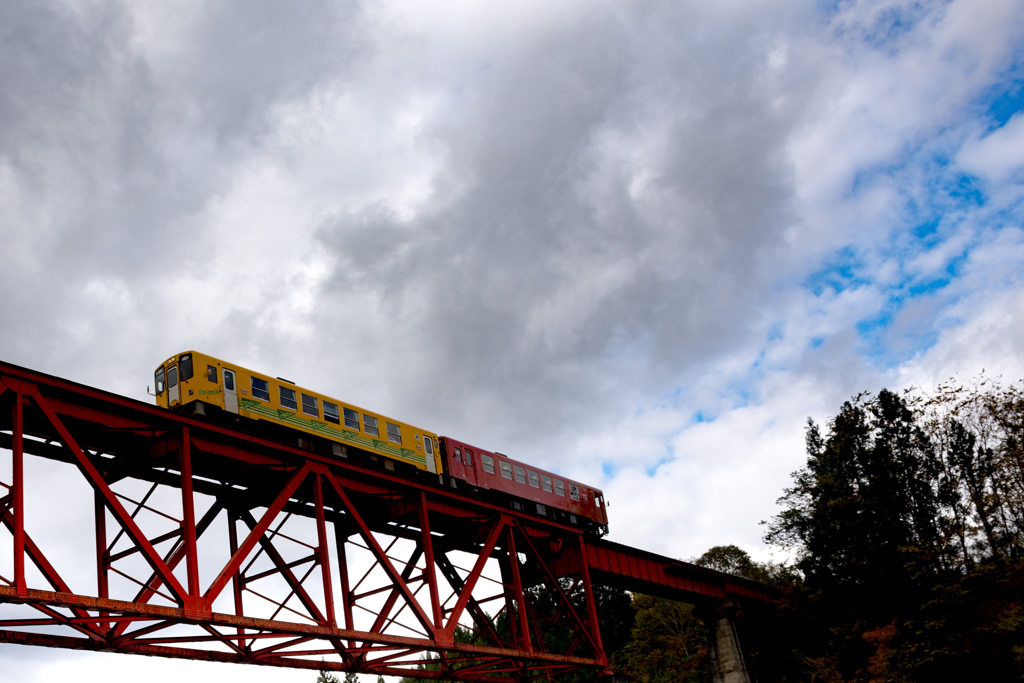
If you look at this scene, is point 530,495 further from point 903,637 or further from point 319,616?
point 903,637

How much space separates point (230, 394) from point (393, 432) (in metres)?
7.39

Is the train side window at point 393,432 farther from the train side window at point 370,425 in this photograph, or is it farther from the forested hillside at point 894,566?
the forested hillside at point 894,566

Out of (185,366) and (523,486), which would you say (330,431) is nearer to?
(185,366)

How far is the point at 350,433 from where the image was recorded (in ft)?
96.6

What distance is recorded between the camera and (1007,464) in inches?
1852

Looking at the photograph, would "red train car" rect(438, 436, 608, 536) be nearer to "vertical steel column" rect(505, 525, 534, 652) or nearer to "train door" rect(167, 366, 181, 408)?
"vertical steel column" rect(505, 525, 534, 652)

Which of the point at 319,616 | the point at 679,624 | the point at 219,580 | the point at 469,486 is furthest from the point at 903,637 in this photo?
the point at 219,580

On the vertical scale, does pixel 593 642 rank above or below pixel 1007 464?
below

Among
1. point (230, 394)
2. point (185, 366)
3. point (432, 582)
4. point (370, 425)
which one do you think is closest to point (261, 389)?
point (230, 394)

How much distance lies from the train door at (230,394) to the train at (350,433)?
0.03m

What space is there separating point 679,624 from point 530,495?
30.3 meters

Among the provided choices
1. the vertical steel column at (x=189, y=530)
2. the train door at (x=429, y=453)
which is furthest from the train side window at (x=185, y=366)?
the train door at (x=429, y=453)

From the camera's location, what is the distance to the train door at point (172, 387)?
25.6 m

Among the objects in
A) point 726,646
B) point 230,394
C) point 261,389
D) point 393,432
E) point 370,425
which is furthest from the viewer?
point 726,646
